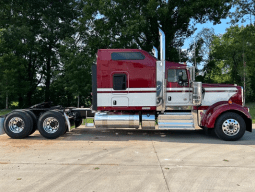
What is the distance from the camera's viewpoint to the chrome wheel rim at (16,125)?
29.1 feet

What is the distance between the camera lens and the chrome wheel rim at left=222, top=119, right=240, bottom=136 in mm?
8367

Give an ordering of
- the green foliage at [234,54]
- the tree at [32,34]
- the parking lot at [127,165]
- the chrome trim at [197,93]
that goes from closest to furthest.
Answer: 1. the parking lot at [127,165]
2. the chrome trim at [197,93]
3. the tree at [32,34]
4. the green foliage at [234,54]

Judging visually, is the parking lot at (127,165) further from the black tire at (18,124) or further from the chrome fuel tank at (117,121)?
the chrome fuel tank at (117,121)

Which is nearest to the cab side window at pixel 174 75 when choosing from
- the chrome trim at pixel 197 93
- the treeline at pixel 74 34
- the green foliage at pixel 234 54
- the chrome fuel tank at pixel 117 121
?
the chrome trim at pixel 197 93

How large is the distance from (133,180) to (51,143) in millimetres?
4457

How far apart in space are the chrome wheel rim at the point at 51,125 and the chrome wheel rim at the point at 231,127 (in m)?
6.08

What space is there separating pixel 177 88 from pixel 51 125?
497 centimetres

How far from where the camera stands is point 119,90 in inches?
351

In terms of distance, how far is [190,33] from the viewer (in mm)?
26031

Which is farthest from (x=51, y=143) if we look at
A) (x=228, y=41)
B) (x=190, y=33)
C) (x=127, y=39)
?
(x=228, y=41)

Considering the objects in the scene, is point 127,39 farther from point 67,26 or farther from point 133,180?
point 133,180

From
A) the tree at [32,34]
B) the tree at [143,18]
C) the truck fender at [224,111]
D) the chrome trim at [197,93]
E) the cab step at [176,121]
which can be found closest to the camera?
the truck fender at [224,111]

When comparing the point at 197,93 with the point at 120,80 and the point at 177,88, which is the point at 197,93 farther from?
the point at 120,80

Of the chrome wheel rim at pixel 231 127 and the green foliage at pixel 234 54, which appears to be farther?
the green foliage at pixel 234 54
